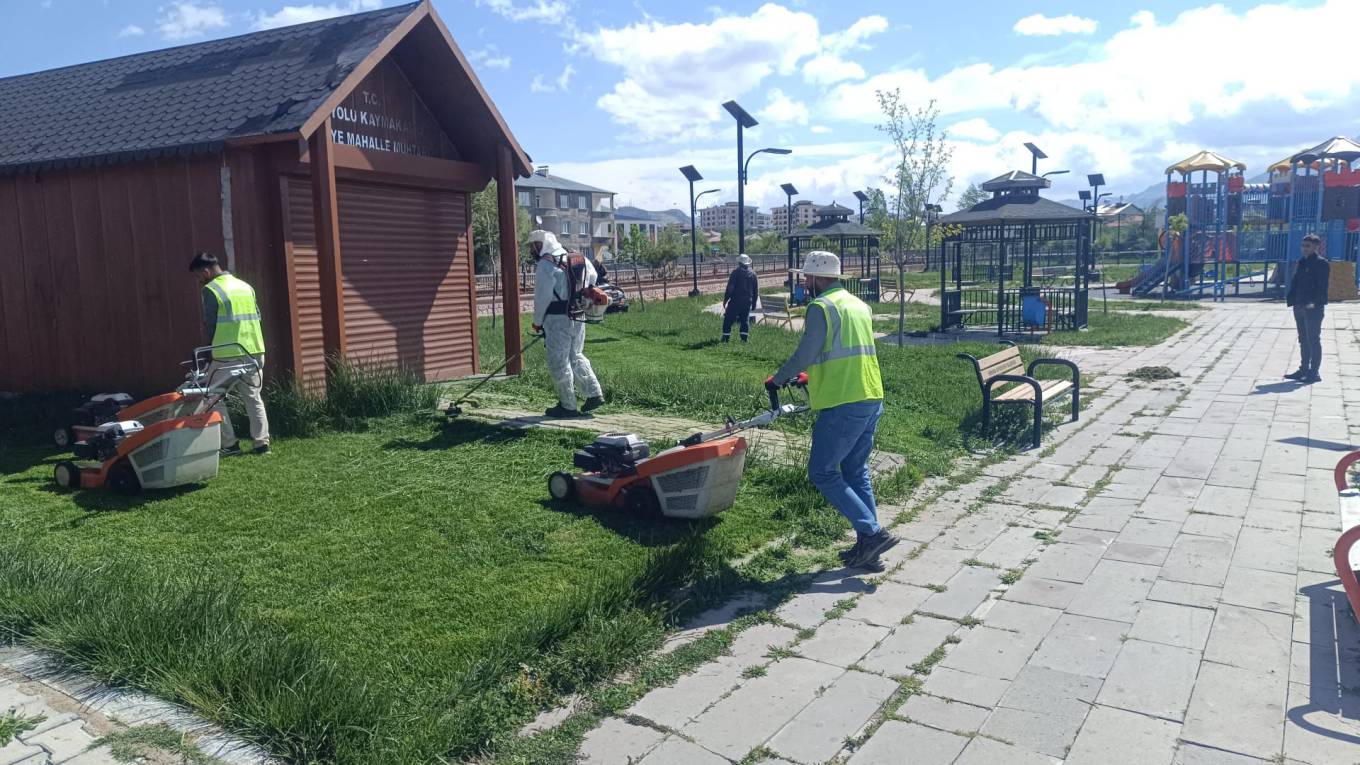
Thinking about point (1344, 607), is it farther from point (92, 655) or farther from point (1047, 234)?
point (1047, 234)

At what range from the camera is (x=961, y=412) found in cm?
959

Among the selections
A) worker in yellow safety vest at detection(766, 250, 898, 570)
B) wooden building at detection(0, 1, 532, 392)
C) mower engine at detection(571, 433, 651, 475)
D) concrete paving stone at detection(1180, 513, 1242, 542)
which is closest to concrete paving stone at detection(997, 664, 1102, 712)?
worker in yellow safety vest at detection(766, 250, 898, 570)

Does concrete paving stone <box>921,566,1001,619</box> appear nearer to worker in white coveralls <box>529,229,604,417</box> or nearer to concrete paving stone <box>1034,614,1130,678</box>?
concrete paving stone <box>1034,614,1130,678</box>

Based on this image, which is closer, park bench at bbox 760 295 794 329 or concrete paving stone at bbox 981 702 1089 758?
concrete paving stone at bbox 981 702 1089 758

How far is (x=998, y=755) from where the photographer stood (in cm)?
349

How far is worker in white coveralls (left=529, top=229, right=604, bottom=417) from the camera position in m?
8.39

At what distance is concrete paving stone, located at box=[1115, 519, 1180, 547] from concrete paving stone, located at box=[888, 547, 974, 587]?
44.3 inches

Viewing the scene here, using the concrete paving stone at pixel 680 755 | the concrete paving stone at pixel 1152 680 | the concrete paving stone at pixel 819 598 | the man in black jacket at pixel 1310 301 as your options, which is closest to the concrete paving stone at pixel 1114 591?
the concrete paving stone at pixel 1152 680

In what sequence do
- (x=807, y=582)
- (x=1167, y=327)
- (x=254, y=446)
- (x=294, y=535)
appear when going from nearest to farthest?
(x=807, y=582), (x=294, y=535), (x=254, y=446), (x=1167, y=327)

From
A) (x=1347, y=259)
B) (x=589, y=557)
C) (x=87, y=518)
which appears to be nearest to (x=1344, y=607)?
(x=589, y=557)

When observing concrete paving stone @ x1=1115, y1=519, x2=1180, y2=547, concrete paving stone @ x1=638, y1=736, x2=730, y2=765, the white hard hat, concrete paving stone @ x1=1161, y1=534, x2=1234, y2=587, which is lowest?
concrete paving stone @ x1=1161, y1=534, x2=1234, y2=587

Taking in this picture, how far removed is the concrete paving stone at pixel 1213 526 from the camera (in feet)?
19.9

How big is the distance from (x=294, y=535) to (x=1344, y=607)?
223 inches

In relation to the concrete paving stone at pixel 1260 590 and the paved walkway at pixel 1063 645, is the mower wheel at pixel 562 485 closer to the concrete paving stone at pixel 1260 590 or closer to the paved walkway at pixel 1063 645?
the paved walkway at pixel 1063 645
